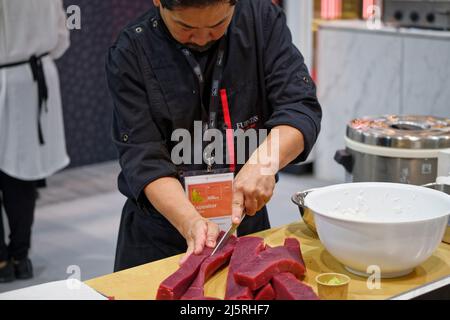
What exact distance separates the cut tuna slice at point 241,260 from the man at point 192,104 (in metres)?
0.07

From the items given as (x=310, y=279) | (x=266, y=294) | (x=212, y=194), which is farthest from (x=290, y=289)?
(x=212, y=194)

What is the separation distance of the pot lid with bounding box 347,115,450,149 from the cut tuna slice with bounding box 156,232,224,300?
1132 millimetres

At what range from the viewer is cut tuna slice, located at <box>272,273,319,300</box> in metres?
1.50

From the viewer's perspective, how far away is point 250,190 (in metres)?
1.76

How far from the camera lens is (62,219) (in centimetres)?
471

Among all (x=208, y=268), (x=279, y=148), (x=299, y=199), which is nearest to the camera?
(x=208, y=268)

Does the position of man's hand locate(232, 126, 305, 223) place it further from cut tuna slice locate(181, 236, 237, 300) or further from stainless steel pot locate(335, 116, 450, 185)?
stainless steel pot locate(335, 116, 450, 185)

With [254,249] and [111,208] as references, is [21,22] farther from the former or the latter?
[254,249]

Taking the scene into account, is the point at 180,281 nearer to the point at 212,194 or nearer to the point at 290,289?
the point at 290,289

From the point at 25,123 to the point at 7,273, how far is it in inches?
29.3

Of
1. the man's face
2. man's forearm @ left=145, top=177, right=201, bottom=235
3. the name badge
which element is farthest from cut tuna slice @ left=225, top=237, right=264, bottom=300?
the man's face

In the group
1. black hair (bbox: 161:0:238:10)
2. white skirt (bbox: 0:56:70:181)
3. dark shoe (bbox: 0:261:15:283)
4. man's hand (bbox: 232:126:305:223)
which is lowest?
dark shoe (bbox: 0:261:15:283)

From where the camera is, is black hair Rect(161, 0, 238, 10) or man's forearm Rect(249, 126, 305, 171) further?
man's forearm Rect(249, 126, 305, 171)

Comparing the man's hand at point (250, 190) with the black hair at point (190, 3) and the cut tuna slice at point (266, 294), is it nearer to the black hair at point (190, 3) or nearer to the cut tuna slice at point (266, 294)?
the cut tuna slice at point (266, 294)
